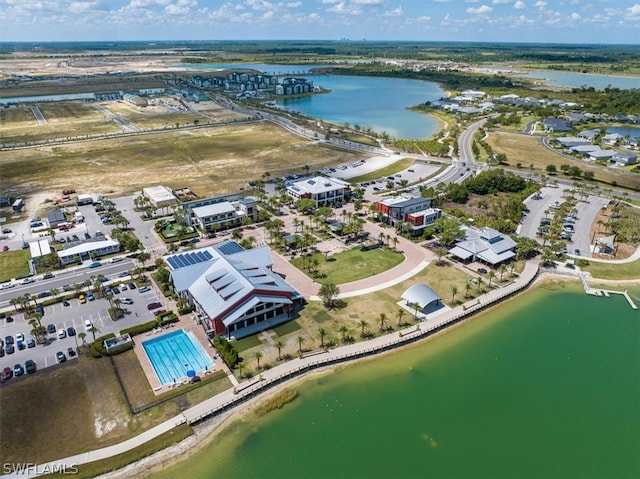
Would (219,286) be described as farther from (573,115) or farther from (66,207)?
(573,115)

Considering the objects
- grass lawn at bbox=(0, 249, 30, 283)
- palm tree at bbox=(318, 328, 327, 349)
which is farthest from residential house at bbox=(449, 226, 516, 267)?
grass lawn at bbox=(0, 249, 30, 283)

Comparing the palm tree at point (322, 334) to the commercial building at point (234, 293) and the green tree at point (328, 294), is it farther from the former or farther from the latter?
the green tree at point (328, 294)

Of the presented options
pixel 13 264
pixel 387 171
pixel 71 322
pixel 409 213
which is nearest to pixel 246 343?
pixel 71 322

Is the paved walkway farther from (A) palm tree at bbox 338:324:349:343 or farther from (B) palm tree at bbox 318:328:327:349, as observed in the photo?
(B) palm tree at bbox 318:328:327:349

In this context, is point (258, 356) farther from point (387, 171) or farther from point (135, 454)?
point (387, 171)

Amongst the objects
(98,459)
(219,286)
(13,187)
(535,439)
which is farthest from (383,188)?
(13,187)

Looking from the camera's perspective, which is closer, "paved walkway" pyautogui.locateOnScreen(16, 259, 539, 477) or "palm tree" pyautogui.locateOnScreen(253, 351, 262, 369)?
"paved walkway" pyautogui.locateOnScreen(16, 259, 539, 477)

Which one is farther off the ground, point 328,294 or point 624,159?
point 624,159
